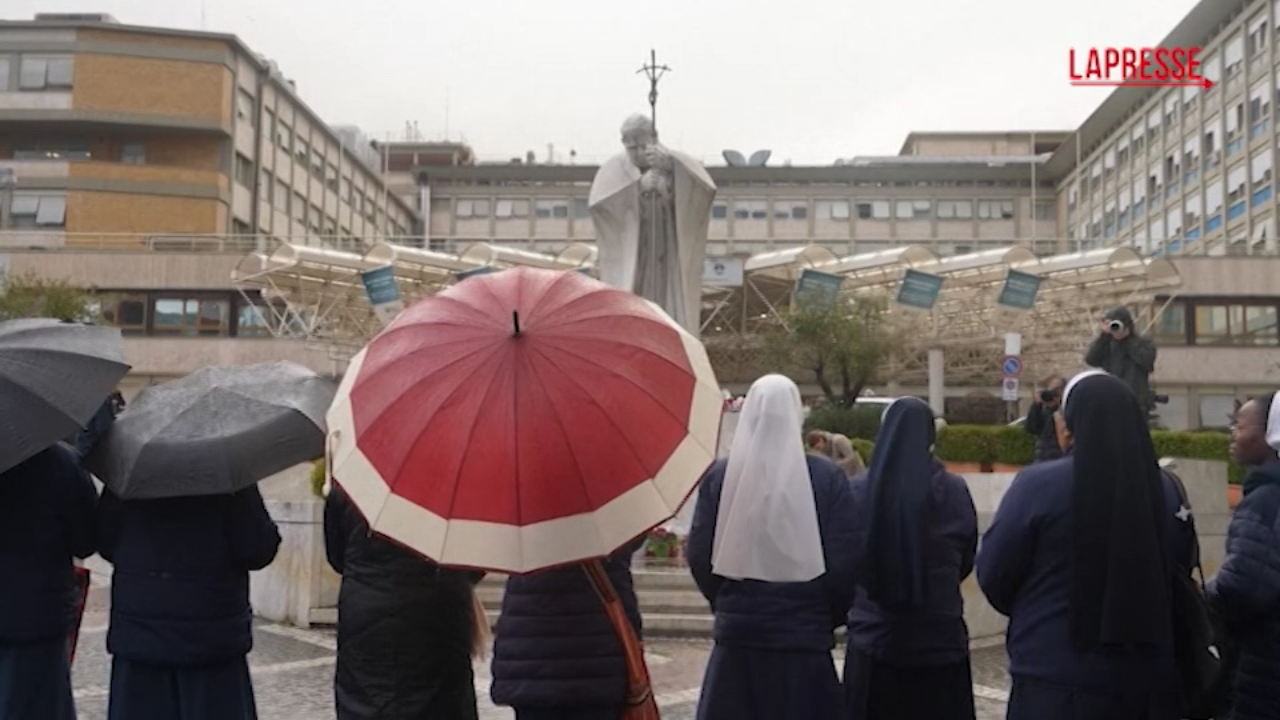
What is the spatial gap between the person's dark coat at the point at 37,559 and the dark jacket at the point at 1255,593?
4.12 m

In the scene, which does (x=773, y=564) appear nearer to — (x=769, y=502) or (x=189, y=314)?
(x=769, y=502)

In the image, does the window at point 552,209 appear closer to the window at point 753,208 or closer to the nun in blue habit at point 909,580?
the window at point 753,208

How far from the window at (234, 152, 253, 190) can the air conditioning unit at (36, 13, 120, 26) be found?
699 centimetres

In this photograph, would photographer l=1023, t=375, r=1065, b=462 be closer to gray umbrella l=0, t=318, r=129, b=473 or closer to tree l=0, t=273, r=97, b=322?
gray umbrella l=0, t=318, r=129, b=473

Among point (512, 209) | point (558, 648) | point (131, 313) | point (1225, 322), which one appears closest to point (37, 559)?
point (558, 648)

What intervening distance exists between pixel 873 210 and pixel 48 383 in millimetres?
69240

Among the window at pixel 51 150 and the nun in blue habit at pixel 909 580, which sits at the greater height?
the window at pixel 51 150

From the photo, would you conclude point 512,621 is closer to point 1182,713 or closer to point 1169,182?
point 1182,713

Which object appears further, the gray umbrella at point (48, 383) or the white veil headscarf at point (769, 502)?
the white veil headscarf at point (769, 502)

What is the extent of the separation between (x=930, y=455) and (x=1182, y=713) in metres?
1.28

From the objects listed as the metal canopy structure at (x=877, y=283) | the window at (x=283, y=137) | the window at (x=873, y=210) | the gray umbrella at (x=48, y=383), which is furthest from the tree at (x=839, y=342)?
the window at (x=873, y=210)

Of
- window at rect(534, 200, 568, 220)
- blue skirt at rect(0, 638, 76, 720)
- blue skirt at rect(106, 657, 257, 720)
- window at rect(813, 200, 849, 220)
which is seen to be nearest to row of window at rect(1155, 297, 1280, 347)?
window at rect(813, 200, 849, 220)

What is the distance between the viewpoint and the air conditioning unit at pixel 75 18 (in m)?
52.1

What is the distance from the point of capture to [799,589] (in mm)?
4648
